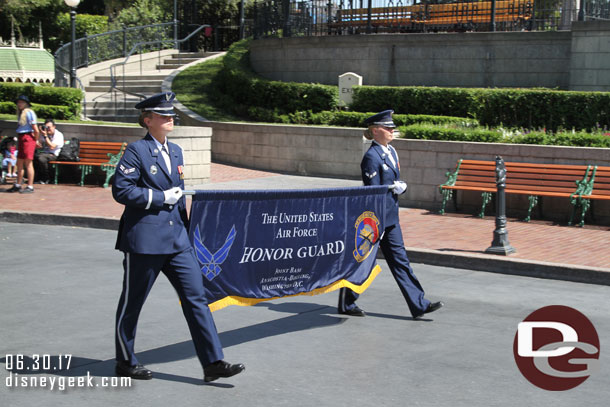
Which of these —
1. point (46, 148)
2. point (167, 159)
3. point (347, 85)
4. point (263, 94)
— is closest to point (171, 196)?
point (167, 159)

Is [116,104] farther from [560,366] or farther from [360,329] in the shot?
[560,366]

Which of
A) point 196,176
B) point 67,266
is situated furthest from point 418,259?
point 196,176

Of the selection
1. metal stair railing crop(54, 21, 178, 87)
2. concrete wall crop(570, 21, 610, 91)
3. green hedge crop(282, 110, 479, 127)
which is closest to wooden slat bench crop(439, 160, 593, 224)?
green hedge crop(282, 110, 479, 127)

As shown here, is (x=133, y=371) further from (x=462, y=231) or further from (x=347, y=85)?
(x=347, y=85)

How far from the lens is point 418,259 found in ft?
35.4

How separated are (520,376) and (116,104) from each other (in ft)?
71.9

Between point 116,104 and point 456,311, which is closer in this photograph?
point 456,311

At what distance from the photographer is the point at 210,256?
6.22m

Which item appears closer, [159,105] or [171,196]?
[171,196]

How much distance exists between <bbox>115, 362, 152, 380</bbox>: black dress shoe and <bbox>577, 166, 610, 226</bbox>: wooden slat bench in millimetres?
9036

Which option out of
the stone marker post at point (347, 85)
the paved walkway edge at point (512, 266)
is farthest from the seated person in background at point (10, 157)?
the paved walkway edge at point (512, 266)

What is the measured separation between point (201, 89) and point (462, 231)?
53.1 feet

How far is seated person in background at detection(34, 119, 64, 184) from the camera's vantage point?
17.5 metres

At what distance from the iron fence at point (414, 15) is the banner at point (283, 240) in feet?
49.6
